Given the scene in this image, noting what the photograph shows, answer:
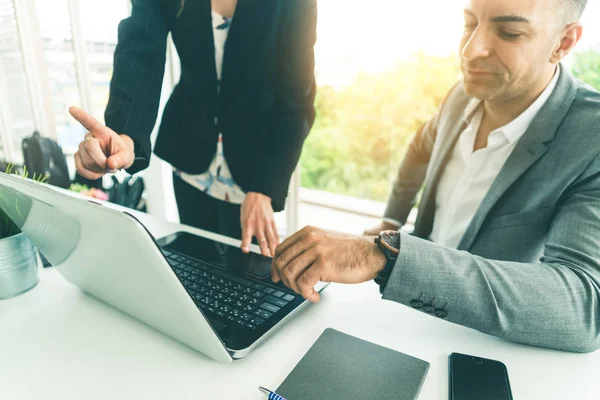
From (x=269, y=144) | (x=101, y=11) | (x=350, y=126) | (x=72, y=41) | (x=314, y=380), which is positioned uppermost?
(x=101, y=11)

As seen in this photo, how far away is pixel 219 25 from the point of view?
3.57 ft

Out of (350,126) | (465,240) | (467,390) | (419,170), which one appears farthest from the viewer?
(350,126)

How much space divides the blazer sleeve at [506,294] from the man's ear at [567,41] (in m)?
0.58

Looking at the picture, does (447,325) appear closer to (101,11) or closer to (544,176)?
(544,176)

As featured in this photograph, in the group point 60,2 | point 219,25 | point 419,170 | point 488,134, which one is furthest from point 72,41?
point 488,134

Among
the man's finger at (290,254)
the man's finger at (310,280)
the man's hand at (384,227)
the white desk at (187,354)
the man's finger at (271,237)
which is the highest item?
the man's finger at (290,254)

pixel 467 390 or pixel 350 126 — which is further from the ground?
pixel 467 390

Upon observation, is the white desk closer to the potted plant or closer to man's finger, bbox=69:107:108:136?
the potted plant

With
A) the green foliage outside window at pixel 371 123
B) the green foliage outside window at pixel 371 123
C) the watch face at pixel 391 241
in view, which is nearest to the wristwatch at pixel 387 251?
the watch face at pixel 391 241

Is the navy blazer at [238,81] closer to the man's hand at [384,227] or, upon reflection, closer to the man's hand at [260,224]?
the man's hand at [260,224]

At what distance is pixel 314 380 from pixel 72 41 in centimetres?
255

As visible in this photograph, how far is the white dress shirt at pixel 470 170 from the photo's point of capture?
1049 mm

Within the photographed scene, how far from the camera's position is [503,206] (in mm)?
950

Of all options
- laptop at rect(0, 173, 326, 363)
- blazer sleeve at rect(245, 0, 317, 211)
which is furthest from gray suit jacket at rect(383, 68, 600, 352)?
blazer sleeve at rect(245, 0, 317, 211)
